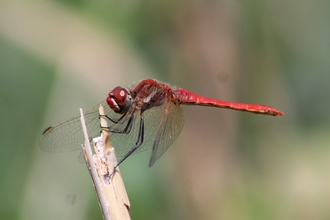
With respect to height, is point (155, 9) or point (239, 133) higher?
point (155, 9)

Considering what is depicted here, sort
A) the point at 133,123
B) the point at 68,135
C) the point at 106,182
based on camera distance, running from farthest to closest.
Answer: the point at 133,123, the point at 68,135, the point at 106,182

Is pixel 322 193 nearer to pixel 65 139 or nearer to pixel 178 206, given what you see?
pixel 178 206

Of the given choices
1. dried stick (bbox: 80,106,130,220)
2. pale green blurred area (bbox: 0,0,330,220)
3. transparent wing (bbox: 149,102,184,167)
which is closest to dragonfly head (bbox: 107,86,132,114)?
transparent wing (bbox: 149,102,184,167)

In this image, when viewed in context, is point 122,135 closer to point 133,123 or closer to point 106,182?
point 133,123

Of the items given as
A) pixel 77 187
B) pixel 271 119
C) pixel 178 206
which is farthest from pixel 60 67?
pixel 271 119

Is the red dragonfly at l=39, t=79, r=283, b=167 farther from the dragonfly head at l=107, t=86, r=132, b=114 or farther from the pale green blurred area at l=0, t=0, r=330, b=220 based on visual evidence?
the pale green blurred area at l=0, t=0, r=330, b=220

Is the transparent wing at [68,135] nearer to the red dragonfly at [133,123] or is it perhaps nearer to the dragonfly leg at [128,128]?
the red dragonfly at [133,123]

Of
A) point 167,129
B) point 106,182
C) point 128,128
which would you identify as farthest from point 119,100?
point 106,182
